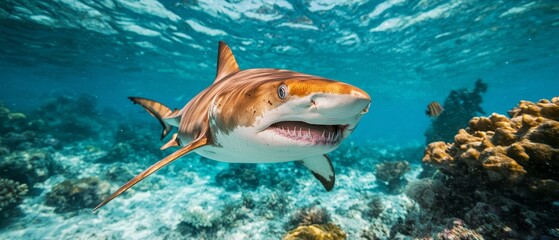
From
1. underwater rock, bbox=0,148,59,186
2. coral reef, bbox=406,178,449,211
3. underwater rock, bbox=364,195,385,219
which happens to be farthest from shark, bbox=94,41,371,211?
underwater rock, bbox=0,148,59,186

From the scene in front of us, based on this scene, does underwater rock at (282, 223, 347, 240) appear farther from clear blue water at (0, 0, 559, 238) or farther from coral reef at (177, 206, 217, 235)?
clear blue water at (0, 0, 559, 238)

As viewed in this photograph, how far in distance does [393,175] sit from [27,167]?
14001 millimetres

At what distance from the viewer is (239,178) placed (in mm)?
10039

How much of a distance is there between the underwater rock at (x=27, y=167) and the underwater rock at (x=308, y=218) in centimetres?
996

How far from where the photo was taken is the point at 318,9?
14.5m

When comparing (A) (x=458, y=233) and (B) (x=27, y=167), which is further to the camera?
(B) (x=27, y=167)

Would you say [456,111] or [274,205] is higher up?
→ [456,111]

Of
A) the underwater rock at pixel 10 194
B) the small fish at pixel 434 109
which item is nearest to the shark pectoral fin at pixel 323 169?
the small fish at pixel 434 109

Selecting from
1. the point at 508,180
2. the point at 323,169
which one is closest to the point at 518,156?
the point at 508,180

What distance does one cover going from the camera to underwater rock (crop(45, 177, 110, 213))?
316 inches

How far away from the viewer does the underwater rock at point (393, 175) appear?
31.0 feet

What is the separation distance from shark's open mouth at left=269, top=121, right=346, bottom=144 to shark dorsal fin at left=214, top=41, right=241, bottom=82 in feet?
9.21

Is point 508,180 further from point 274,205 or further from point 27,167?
point 27,167

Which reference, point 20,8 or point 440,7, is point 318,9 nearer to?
point 440,7
